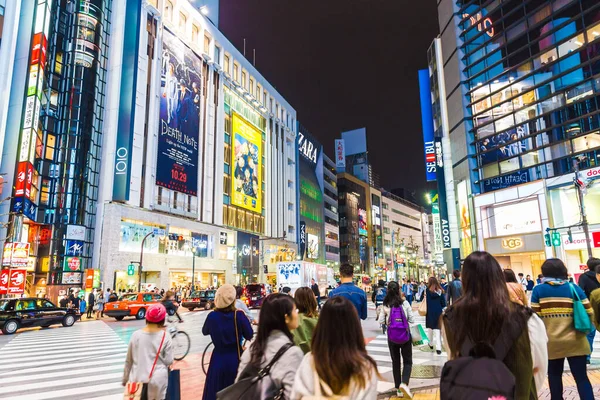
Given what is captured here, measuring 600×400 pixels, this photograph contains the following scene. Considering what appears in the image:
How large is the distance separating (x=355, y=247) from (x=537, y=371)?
105968 mm

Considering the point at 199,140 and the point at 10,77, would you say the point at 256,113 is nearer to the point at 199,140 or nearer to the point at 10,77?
the point at 199,140

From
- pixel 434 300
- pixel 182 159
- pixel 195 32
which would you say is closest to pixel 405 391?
pixel 434 300

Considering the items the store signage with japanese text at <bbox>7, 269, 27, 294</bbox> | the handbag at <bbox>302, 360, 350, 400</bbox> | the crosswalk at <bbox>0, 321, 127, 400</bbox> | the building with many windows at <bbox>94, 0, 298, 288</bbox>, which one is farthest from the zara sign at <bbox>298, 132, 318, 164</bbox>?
the handbag at <bbox>302, 360, 350, 400</bbox>

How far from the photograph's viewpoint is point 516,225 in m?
36.9

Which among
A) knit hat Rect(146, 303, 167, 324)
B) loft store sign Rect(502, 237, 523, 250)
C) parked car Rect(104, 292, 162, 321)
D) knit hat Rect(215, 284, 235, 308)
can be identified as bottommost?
parked car Rect(104, 292, 162, 321)

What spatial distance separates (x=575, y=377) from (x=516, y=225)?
35.5 m

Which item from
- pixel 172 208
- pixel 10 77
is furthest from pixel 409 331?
pixel 172 208

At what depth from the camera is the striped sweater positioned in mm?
4797

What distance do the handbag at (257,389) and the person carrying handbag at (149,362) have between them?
77.1 inches

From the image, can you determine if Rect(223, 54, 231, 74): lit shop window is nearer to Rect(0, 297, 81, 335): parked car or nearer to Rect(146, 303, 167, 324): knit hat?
Rect(0, 297, 81, 335): parked car

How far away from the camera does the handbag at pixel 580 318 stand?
4.73 meters

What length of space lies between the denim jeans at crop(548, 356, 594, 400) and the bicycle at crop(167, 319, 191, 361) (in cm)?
875

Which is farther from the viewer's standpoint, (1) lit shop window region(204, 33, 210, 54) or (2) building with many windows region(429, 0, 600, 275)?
(1) lit shop window region(204, 33, 210, 54)

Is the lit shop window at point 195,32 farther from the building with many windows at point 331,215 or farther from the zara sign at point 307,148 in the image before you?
the building with many windows at point 331,215
